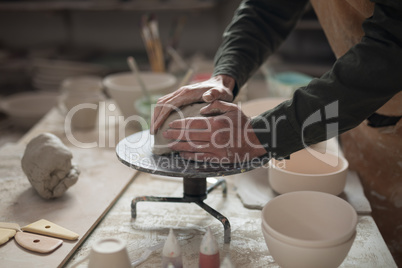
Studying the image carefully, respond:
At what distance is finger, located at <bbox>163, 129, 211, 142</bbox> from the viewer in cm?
110

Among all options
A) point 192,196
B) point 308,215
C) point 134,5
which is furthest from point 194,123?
point 134,5

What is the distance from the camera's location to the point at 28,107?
263 centimetres

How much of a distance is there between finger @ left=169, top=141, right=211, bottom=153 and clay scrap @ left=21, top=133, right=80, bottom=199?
1.20 ft

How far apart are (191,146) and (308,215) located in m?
0.35

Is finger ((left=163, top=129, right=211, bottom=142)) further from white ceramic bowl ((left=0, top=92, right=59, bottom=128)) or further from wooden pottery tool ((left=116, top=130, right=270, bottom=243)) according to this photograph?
white ceramic bowl ((left=0, top=92, right=59, bottom=128))

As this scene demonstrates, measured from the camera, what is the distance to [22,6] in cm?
312

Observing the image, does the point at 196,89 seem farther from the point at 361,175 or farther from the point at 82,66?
the point at 82,66

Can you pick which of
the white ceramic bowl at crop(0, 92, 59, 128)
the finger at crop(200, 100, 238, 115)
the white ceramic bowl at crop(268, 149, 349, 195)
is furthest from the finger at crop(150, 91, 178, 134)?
the white ceramic bowl at crop(0, 92, 59, 128)

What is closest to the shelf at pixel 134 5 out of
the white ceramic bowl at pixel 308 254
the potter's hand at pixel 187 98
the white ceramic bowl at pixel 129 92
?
the white ceramic bowl at pixel 129 92

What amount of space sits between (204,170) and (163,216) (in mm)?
242

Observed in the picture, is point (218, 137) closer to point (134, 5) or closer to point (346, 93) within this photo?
point (346, 93)

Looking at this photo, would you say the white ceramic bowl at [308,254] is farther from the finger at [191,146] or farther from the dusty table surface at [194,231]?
the finger at [191,146]

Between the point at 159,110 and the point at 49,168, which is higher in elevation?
the point at 159,110

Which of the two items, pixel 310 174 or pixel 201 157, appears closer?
pixel 201 157
